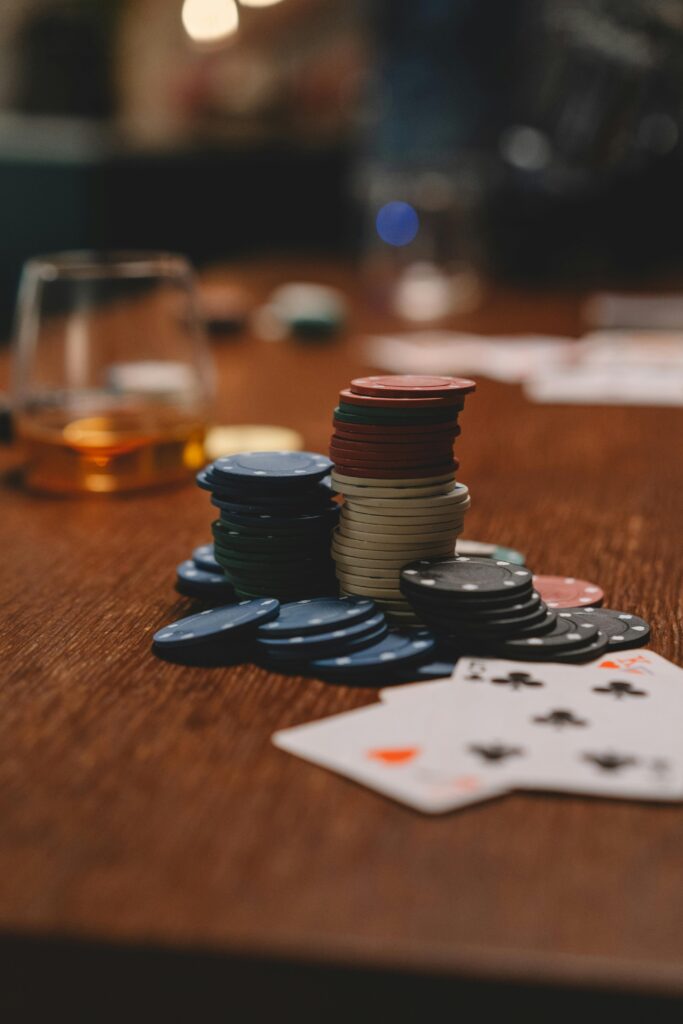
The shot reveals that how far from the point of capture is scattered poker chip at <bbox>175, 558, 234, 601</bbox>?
0.94m

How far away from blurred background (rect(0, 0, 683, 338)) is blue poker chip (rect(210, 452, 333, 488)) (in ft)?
5.94

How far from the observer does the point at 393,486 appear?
845mm

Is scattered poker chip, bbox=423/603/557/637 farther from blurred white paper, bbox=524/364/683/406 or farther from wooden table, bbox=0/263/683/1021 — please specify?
blurred white paper, bbox=524/364/683/406

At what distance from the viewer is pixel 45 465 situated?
133 centimetres

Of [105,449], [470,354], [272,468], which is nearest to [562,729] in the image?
[272,468]

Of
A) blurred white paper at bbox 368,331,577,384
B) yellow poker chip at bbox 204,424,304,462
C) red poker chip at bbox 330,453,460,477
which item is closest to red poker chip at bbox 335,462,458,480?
red poker chip at bbox 330,453,460,477

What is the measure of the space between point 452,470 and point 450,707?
0.21 metres

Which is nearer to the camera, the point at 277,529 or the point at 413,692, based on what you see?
the point at 413,692

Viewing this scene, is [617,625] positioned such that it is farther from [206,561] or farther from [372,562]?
[206,561]

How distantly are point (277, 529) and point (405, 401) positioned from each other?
13 centimetres

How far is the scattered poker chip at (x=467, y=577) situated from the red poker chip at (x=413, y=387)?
0.38ft

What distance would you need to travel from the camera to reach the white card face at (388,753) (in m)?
0.62

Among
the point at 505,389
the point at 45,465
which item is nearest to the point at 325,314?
the point at 505,389

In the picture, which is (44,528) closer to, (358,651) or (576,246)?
(358,651)
